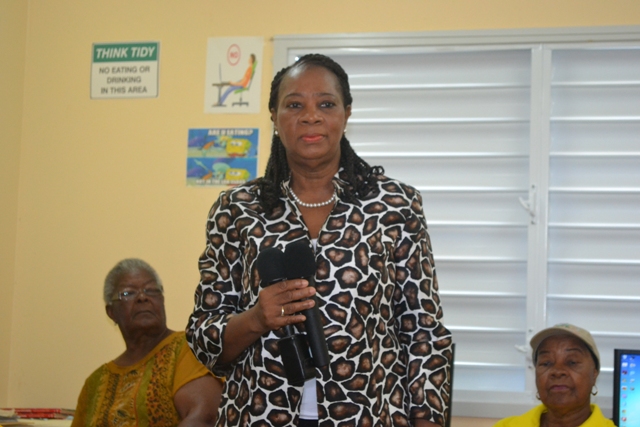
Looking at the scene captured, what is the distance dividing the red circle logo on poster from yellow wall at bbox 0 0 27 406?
3.75 ft

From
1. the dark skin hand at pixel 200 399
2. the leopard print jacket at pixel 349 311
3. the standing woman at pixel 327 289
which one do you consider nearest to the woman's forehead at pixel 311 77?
the standing woman at pixel 327 289

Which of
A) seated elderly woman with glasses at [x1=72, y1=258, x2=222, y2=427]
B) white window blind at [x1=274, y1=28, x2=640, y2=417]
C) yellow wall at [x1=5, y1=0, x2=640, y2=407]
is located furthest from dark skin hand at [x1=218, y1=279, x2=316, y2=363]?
yellow wall at [x1=5, y1=0, x2=640, y2=407]

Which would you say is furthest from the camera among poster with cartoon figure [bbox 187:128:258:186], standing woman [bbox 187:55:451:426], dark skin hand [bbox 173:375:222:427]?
poster with cartoon figure [bbox 187:128:258:186]

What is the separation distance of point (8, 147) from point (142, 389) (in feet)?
6.00

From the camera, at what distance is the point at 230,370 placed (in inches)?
72.0

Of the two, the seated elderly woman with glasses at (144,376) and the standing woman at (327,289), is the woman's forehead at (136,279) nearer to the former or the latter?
the seated elderly woman with glasses at (144,376)

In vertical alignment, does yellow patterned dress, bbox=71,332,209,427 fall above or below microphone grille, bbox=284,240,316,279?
below

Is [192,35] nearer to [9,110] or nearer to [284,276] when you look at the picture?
[9,110]

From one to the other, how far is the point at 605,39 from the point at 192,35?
1.99m

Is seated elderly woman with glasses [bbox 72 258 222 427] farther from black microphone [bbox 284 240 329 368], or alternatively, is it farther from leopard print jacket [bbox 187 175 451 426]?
black microphone [bbox 284 240 329 368]

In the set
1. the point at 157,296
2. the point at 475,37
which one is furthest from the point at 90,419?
the point at 475,37

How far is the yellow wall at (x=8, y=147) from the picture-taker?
13.3ft

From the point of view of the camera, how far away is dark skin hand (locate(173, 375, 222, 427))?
2768 millimetres

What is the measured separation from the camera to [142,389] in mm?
2885
